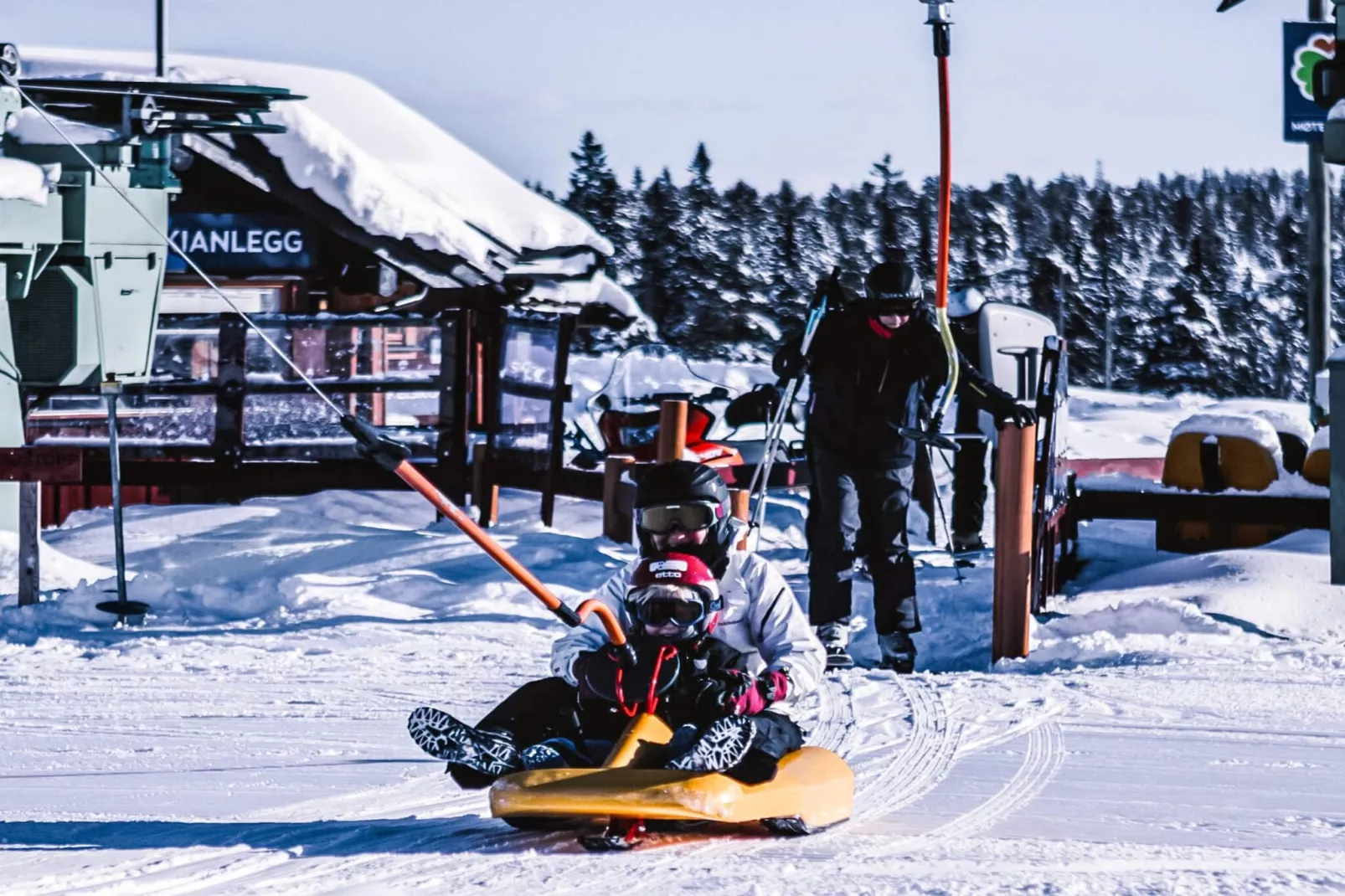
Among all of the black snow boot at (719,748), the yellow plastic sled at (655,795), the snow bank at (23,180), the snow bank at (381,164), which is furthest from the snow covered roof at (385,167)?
the black snow boot at (719,748)

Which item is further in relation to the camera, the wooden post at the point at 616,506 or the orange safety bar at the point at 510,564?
the wooden post at the point at 616,506

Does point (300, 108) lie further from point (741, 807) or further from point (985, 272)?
point (985, 272)

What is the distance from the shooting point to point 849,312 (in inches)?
367

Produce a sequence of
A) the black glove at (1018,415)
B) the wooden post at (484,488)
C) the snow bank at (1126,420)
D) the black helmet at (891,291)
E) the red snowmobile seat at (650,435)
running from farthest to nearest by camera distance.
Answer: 1. the snow bank at (1126,420)
2. the wooden post at (484,488)
3. the red snowmobile seat at (650,435)
4. the black helmet at (891,291)
5. the black glove at (1018,415)

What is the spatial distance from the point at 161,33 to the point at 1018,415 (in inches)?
331

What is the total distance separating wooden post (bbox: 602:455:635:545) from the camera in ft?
44.5

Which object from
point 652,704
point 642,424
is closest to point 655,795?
point 652,704

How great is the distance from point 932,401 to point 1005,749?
122 inches

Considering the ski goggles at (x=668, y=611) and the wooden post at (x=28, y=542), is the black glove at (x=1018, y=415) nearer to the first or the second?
the ski goggles at (x=668, y=611)

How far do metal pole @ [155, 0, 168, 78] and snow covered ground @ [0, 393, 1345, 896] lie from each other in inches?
142

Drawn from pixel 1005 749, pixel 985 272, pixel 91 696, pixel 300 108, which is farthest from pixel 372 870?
pixel 985 272

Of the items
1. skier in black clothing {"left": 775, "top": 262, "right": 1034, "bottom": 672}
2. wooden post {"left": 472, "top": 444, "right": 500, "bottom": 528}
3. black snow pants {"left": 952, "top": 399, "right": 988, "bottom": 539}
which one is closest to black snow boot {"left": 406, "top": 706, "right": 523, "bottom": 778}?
skier in black clothing {"left": 775, "top": 262, "right": 1034, "bottom": 672}

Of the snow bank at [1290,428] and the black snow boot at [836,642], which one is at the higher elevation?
the snow bank at [1290,428]

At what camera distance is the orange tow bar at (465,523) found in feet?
16.1
